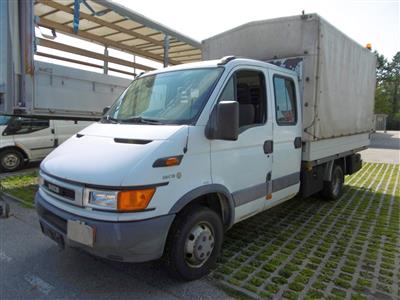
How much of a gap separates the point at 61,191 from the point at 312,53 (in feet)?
12.8

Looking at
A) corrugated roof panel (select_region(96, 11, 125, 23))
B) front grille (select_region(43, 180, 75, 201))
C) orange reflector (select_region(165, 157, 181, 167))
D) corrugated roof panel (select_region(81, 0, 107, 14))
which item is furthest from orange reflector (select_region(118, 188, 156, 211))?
corrugated roof panel (select_region(96, 11, 125, 23))

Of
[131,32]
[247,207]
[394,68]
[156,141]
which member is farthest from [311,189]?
[394,68]

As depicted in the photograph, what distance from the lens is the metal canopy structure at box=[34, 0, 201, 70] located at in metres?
6.73

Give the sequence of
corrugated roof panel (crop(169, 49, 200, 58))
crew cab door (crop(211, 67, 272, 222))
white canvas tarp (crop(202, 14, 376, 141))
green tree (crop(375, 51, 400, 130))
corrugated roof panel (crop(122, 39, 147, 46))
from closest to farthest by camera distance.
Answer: crew cab door (crop(211, 67, 272, 222)) → white canvas tarp (crop(202, 14, 376, 141)) → corrugated roof panel (crop(122, 39, 147, 46)) → corrugated roof panel (crop(169, 49, 200, 58)) → green tree (crop(375, 51, 400, 130))

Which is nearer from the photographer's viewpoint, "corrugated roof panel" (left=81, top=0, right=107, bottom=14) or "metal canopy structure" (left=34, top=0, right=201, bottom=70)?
"corrugated roof panel" (left=81, top=0, right=107, bottom=14)

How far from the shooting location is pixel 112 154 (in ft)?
8.56

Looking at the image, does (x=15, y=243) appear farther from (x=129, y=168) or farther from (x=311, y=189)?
(x=311, y=189)

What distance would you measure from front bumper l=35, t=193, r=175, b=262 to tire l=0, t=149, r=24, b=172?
690 cm

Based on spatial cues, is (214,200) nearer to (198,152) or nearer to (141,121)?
(198,152)

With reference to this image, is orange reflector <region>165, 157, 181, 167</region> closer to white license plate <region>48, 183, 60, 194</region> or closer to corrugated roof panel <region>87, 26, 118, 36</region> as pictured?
white license plate <region>48, 183, 60, 194</region>

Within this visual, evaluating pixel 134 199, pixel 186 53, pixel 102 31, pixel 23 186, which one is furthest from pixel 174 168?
pixel 186 53

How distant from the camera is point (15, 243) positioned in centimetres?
385

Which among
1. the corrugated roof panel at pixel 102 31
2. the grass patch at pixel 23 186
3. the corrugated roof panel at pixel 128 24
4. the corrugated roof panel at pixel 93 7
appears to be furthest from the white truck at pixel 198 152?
the corrugated roof panel at pixel 102 31

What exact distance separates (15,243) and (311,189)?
4545mm
